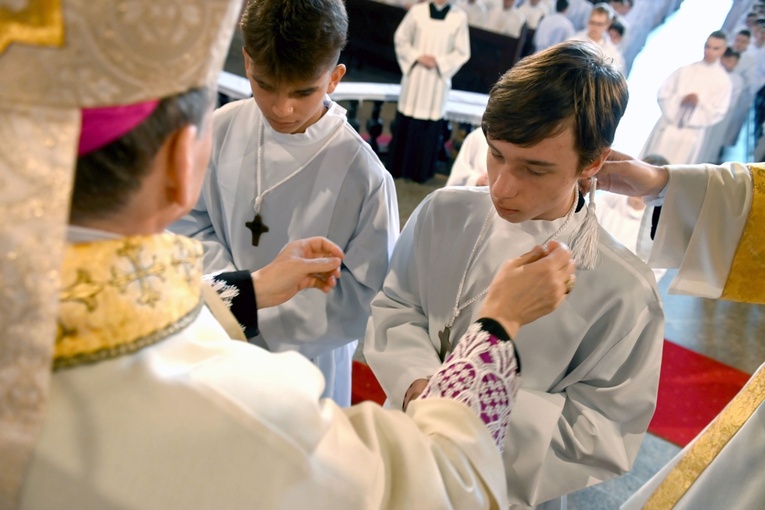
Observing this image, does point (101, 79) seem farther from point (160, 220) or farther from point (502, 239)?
point (502, 239)

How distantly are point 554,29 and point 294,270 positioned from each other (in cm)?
819

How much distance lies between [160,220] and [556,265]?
33.8 inches

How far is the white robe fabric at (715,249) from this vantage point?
6.31 ft

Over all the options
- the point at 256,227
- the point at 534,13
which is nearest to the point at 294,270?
the point at 256,227

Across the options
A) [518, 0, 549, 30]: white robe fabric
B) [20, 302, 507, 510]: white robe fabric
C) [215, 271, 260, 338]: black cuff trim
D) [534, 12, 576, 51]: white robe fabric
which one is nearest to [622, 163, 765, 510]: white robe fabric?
[215, 271, 260, 338]: black cuff trim

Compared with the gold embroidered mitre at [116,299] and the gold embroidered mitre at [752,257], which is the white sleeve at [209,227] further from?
the gold embroidered mitre at [752,257]

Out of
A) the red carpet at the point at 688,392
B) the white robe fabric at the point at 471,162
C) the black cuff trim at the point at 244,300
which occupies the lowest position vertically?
the red carpet at the point at 688,392

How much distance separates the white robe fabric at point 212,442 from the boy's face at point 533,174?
2.69 feet

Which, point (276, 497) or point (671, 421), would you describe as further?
point (671, 421)

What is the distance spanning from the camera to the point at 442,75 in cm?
720

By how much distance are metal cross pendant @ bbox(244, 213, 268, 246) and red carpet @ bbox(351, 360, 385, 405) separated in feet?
5.09

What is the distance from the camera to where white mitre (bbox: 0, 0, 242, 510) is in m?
0.66

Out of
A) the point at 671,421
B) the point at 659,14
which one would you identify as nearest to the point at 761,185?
the point at 671,421

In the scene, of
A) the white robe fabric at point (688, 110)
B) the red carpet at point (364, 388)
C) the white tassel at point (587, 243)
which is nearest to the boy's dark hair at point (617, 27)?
the white robe fabric at point (688, 110)
